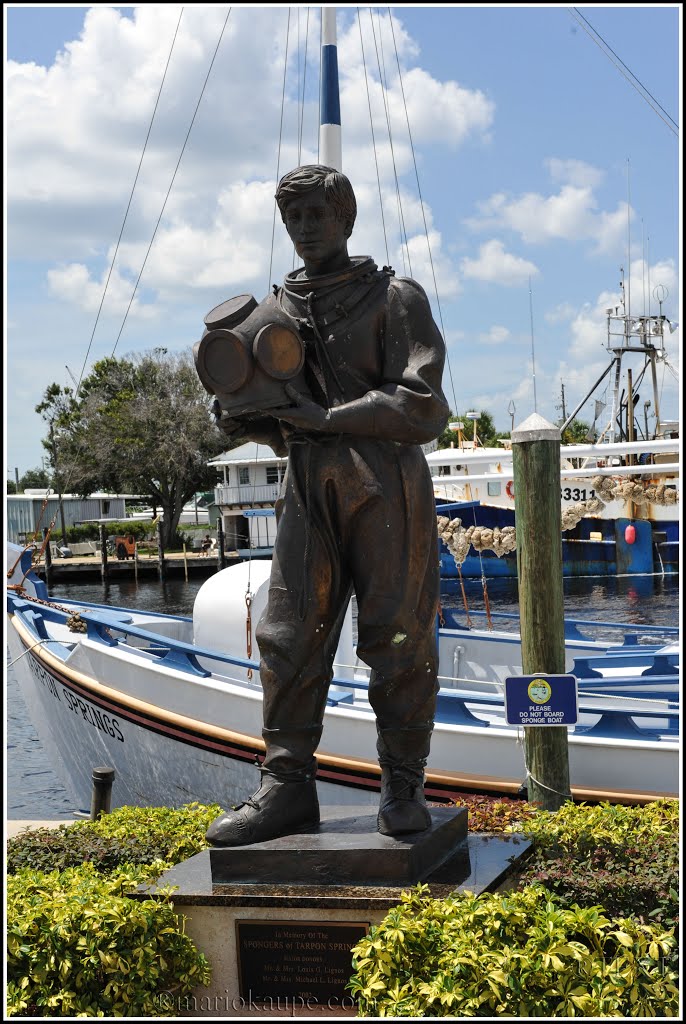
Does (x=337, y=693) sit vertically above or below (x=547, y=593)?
below

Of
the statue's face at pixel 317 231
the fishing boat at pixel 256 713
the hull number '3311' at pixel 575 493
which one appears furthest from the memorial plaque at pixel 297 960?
the hull number '3311' at pixel 575 493

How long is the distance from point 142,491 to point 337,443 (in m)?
46.9

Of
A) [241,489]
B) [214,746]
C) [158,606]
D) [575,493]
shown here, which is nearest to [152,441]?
[241,489]

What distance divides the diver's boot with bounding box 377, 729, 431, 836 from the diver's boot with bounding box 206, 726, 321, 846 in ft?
0.94

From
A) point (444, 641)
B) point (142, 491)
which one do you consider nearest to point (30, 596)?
point (444, 641)

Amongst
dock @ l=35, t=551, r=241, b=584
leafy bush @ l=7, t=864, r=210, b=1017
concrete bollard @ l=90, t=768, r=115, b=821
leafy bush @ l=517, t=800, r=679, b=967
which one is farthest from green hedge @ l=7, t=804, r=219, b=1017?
dock @ l=35, t=551, r=241, b=584

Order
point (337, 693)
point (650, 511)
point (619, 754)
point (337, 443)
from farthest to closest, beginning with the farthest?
point (650, 511) → point (337, 693) → point (619, 754) → point (337, 443)

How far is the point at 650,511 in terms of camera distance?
36.8 metres

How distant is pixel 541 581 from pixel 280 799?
106 inches

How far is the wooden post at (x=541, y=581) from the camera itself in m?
6.10

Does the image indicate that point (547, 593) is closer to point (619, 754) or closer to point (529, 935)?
point (619, 754)

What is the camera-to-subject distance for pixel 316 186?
12.9 ft

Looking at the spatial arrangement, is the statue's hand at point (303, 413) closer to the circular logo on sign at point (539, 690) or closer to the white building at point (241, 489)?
the circular logo on sign at point (539, 690)

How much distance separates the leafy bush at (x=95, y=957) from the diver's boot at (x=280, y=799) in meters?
0.36
